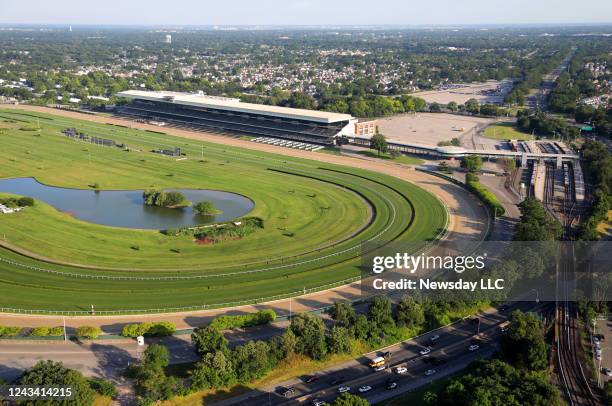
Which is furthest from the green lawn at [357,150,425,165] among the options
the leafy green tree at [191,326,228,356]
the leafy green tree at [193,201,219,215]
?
the leafy green tree at [191,326,228,356]

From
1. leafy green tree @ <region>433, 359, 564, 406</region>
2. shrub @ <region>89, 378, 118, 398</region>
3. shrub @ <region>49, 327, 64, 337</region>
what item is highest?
leafy green tree @ <region>433, 359, 564, 406</region>

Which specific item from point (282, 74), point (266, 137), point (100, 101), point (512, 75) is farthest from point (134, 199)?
point (512, 75)

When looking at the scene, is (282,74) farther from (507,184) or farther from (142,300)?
(142,300)

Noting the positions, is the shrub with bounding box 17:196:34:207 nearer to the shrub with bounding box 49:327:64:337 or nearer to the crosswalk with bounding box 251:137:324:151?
the shrub with bounding box 49:327:64:337

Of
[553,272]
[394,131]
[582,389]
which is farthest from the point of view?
[394,131]

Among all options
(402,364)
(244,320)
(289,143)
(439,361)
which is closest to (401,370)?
(402,364)

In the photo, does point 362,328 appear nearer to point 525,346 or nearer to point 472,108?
point 525,346
